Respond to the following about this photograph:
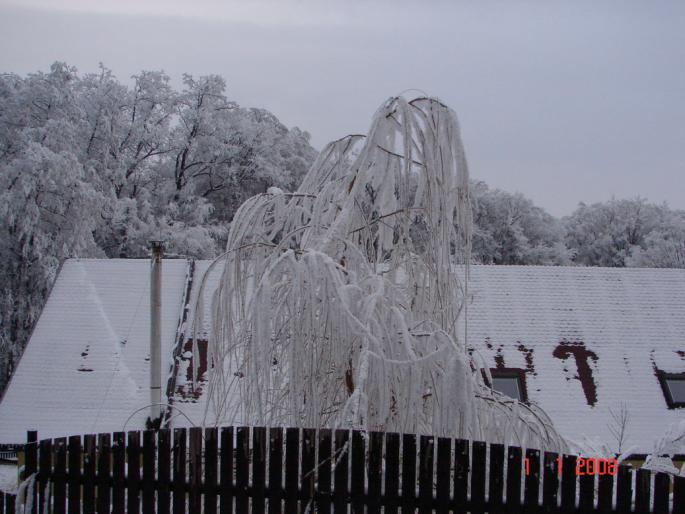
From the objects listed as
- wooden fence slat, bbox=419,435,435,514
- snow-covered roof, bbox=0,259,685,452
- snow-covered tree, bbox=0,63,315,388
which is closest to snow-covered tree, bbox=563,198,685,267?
snow-covered tree, bbox=0,63,315,388

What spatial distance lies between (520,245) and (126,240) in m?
20.9

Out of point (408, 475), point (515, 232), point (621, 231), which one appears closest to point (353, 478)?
point (408, 475)

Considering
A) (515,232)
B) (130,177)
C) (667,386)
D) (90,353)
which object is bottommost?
(667,386)

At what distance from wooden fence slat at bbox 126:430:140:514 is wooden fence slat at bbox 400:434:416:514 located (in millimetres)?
1506

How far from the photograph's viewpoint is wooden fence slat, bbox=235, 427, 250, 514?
3.62 metres

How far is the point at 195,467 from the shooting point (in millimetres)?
3742

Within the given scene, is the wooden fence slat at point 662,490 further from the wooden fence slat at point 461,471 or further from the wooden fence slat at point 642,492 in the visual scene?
the wooden fence slat at point 461,471

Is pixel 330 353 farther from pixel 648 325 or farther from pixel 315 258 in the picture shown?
pixel 648 325

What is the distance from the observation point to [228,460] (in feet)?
12.0

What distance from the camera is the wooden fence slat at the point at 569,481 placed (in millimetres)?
3326

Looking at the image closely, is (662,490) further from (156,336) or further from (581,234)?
(581,234)

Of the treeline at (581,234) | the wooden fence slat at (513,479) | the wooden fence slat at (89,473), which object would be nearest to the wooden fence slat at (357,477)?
the wooden fence slat at (513,479)

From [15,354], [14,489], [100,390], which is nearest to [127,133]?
[15,354]

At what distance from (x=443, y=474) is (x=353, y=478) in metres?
0.45
